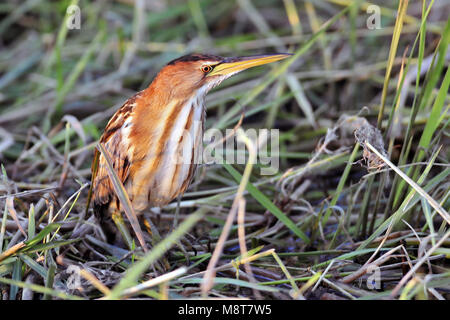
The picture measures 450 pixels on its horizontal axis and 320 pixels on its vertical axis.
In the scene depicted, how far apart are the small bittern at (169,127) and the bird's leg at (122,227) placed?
12 cm

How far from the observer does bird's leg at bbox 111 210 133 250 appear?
1.91 m

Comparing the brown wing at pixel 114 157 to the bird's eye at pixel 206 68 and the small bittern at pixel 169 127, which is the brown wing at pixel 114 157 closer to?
the small bittern at pixel 169 127

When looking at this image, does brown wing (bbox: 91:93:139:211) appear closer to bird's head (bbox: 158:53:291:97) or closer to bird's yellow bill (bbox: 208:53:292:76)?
bird's head (bbox: 158:53:291:97)

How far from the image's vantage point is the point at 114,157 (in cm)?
195

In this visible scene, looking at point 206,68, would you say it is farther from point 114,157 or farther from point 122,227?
point 122,227

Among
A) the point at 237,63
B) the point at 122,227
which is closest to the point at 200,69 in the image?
the point at 237,63

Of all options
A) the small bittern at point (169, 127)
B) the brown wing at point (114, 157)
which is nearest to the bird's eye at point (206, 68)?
the small bittern at point (169, 127)

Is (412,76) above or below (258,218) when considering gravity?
above

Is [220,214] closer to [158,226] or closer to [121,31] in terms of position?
[158,226]

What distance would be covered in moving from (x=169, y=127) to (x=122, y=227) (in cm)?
38

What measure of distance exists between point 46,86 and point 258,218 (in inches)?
56.5

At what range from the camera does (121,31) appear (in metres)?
3.01
